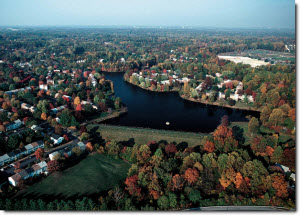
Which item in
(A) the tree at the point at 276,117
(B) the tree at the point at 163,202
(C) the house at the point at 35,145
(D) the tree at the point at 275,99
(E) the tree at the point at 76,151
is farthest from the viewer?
(D) the tree at the point at 275,99

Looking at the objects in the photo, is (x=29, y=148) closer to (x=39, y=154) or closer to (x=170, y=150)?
(x=39, y=154)

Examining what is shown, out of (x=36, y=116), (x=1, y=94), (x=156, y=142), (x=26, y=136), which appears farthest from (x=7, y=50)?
(x=156, y=142)

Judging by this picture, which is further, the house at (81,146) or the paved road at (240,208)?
the house at (81,146)

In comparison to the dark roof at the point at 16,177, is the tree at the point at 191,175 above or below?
above

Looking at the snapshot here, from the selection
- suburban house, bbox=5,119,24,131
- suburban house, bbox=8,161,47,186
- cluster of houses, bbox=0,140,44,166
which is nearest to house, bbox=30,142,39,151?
cluster of houses, bbox=0,140,44,166

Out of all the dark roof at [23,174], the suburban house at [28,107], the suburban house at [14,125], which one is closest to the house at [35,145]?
the dark roof at [23,174]

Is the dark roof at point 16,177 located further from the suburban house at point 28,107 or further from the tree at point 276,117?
the tree at point 276,117

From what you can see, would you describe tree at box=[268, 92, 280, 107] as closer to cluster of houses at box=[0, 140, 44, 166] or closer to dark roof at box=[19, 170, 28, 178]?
cluster of houses at box=[0, 140, 44, 166]

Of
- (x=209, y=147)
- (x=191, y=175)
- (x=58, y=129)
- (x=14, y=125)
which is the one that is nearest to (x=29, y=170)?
(x=58, y=129)

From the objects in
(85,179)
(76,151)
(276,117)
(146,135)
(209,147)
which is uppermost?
(276,117)
